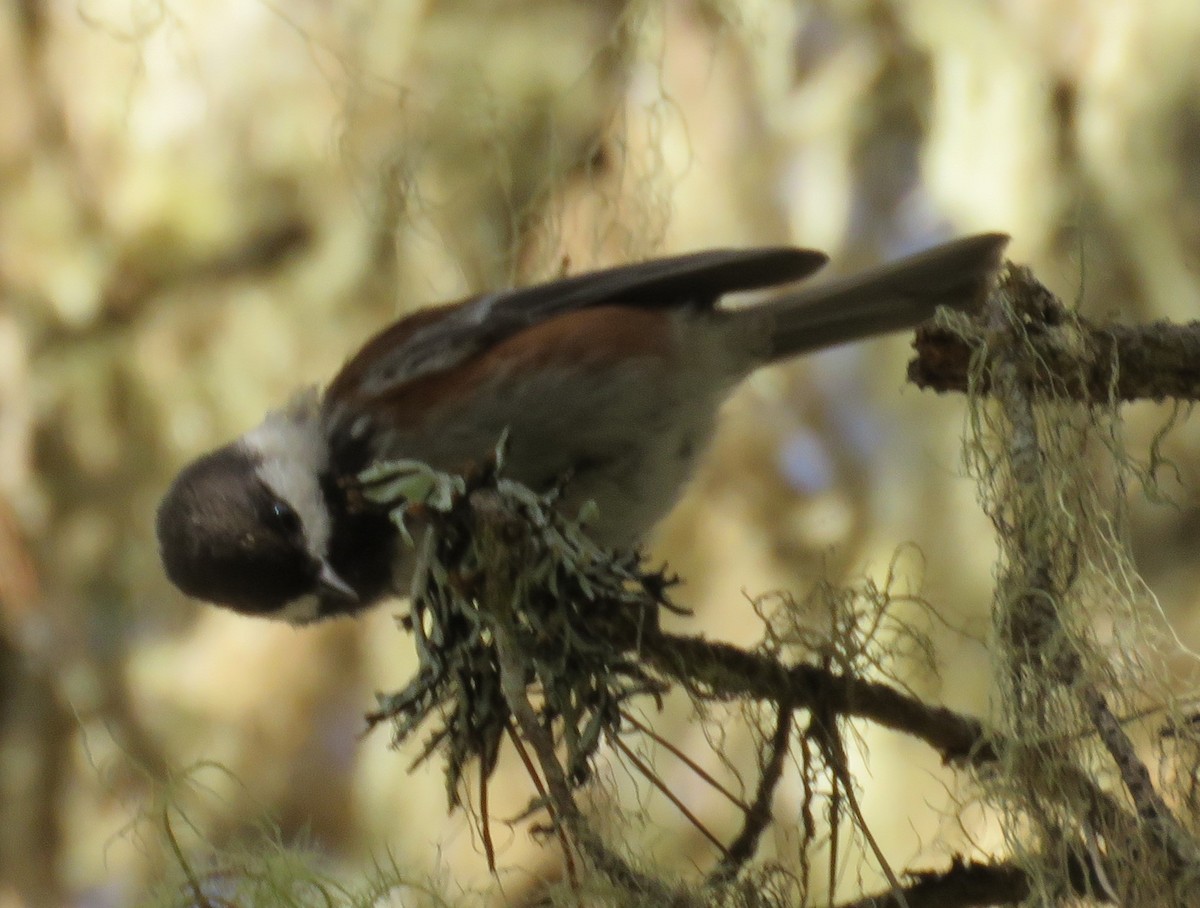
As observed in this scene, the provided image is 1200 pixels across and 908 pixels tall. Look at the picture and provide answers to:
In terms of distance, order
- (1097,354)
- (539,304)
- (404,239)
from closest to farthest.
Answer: (1097,354)
(539,304)
(404,239)

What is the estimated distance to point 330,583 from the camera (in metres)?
1.34

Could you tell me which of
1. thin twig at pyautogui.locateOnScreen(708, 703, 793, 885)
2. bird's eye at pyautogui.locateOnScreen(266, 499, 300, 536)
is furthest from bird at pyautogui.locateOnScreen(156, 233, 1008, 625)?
thin twig at pyautogui.locateOnScreen(708, 703, 793, 885)

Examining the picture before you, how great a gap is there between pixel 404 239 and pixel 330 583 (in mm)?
1314

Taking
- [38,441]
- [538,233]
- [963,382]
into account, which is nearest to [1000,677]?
[963,382]

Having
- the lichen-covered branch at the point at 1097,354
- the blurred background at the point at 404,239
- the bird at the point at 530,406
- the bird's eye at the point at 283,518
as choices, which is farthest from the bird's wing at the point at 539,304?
the lichen-covered branch at the point at 1097,354

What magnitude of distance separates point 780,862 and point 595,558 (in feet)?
1.13

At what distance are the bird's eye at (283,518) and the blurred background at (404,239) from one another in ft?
2.73

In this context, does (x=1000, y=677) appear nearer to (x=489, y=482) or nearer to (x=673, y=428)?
(x=489, y=482)

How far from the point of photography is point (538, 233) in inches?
87.7

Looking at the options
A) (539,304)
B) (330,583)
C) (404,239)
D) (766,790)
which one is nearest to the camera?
(766,790)

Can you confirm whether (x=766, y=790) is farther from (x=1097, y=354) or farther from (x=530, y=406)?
(x=530, y=406)

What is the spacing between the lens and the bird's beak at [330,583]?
1.34 meters

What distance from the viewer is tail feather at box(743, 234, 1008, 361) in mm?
1553

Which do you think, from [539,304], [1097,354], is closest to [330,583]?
[539,304]
